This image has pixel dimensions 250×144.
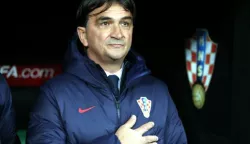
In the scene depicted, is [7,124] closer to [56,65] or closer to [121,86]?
[121,86]

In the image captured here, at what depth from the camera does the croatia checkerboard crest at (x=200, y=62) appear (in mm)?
3154

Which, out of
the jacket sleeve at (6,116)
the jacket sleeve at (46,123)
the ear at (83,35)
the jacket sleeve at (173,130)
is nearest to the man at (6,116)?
the jacket sleeve at (6,116)

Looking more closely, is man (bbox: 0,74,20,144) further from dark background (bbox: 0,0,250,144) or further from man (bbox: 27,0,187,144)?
dark background (bbox: 0,0,250,144)

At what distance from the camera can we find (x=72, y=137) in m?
1.54

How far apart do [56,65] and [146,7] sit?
90cm

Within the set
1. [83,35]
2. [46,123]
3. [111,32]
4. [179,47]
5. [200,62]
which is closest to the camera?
[46,123]

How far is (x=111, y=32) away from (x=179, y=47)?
189 centimetres

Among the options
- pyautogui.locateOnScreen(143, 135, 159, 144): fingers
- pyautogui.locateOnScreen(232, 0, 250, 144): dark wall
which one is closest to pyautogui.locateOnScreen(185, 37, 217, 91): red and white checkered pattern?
pyautogui.locateOnScreen(232, 0, 250, 144): dark wall

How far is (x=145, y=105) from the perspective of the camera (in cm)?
166

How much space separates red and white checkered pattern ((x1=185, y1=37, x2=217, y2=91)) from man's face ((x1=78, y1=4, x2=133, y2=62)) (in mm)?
1577

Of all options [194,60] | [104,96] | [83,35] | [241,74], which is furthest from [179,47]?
[104,96]

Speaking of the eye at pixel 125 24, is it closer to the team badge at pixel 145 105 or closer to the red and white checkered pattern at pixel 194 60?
the team badge at pixel 145 105

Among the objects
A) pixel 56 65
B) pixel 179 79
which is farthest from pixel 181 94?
pixel 56 65

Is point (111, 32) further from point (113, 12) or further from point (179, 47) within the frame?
point (179, 47)
